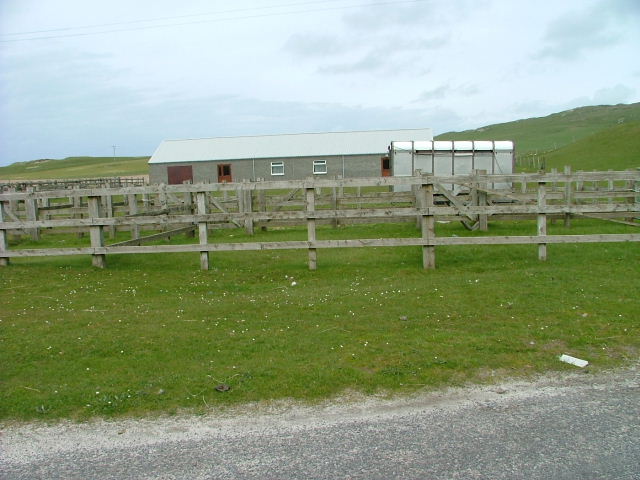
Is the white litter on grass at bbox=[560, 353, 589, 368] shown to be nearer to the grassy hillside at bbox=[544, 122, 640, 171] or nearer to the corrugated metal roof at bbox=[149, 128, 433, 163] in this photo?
the corrugated metal roof at bbox=[149, 128, 433, 163]

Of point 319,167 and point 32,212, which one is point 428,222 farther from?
point 319,167

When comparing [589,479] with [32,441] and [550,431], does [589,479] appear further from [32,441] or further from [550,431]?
[32,441]

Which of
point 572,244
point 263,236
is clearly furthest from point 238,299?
point 263,236

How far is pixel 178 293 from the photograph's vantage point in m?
9.85

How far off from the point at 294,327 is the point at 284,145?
44.8m

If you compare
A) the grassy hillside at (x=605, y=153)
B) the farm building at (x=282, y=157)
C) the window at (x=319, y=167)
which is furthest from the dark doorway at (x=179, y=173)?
the grassy hillside at (x=605, y=153)

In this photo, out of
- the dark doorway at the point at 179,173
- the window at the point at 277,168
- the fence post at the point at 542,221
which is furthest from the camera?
the dark doorway at the point at 179,173

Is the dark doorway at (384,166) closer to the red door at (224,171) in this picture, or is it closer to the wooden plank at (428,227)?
the red door at (224,171)

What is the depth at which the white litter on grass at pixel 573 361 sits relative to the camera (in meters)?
5.93

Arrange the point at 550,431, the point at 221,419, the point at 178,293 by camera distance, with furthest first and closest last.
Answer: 1. the point at 178,293
2. the point at 221,419
3. the point at 550,431

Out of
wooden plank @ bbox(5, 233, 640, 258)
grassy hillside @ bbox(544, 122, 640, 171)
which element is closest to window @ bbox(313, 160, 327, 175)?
grassy hillside @ bbox(544, 122, 640, 171)

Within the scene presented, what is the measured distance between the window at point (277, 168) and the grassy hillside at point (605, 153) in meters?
25.9

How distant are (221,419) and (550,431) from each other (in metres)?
2.67

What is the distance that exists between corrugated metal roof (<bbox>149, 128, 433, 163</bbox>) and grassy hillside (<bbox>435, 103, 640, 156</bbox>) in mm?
54118
